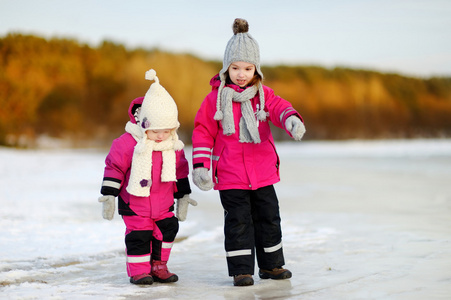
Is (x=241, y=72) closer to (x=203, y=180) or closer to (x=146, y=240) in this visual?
(x=203, y=180)

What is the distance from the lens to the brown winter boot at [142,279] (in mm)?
3139

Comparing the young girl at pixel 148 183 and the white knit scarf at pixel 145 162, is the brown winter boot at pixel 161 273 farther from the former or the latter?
the white knit scarf at pixel 145 162

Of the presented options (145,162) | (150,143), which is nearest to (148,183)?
(145,162)

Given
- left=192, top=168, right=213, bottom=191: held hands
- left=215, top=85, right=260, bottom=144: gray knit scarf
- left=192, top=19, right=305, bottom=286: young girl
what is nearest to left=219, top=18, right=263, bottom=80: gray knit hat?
left=192, top=19, right=305, bottom=286: young girl

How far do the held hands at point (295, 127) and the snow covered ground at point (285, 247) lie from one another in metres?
0.79

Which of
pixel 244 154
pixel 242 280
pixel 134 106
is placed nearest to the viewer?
pixel 242 280

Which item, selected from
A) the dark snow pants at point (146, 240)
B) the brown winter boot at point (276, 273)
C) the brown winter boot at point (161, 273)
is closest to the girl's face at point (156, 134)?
the dark snow pants at point (146, 240)

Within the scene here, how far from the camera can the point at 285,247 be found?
415 cm

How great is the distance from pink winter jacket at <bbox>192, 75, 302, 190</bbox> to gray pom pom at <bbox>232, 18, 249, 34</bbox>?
33cm

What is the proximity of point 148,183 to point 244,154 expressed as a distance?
1.88 ft

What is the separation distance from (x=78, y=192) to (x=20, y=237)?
137 inches

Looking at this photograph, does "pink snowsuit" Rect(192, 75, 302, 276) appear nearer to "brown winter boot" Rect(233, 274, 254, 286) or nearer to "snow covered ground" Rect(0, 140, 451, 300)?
"brown winter boot" Rect(233, 274, 254, 286)

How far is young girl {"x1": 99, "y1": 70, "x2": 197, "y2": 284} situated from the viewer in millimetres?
3186

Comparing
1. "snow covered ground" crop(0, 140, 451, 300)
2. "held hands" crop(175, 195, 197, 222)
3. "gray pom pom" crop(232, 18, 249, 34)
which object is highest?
"gray pom pom" crop(232, 18, 249, 34)
